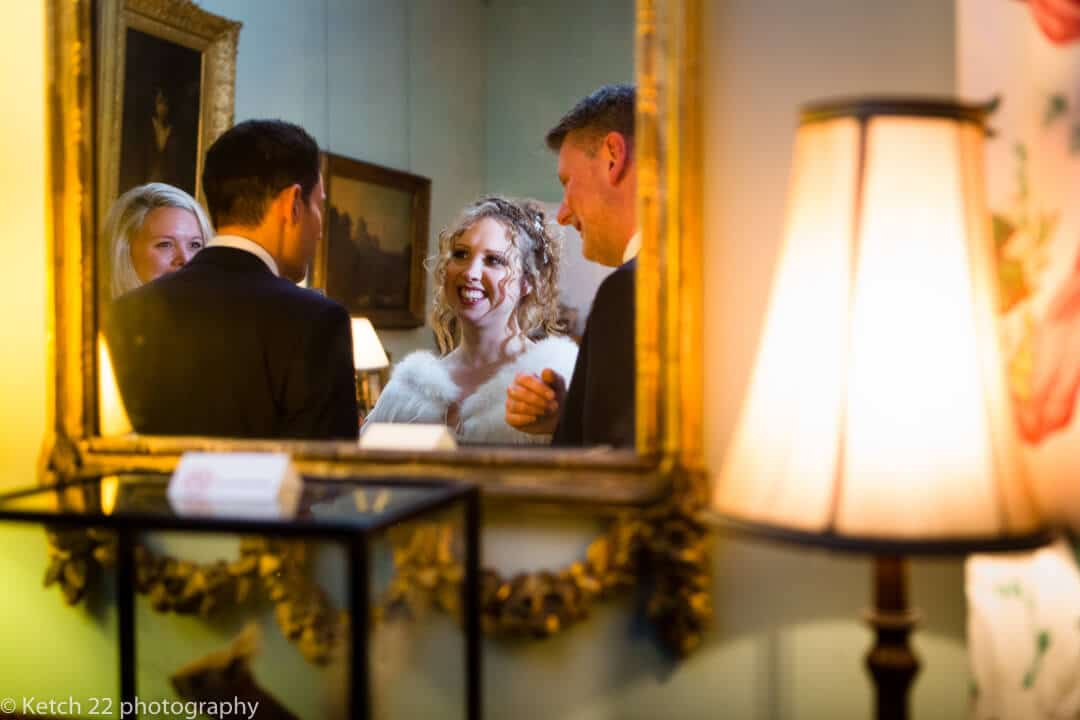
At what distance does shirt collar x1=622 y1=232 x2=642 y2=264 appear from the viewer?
1.37 metres

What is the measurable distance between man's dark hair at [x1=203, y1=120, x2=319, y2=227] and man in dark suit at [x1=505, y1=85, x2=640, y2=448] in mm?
390

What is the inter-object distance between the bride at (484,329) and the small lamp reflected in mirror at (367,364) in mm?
18

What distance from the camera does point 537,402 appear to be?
4.72ft

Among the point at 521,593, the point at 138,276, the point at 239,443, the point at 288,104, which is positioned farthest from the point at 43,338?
the point at 521,593

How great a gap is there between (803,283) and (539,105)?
1.72ft

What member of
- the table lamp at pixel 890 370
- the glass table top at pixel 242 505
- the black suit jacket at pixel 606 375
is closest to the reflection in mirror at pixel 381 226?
the black suit jacket at pixel 606 375

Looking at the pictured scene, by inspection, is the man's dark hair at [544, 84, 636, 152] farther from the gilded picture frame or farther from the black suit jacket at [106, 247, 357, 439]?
the gilded picture frame

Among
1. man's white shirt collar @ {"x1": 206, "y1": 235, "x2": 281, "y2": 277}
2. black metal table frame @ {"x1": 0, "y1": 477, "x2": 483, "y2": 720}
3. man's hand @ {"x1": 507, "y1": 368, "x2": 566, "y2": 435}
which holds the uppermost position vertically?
man's white shirt collar @ {"x1": 206, "y1": 235, "x2": 281, "y2": 277}

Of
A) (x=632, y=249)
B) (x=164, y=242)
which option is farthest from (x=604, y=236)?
(x=164, y=242)

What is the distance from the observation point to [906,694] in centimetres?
104

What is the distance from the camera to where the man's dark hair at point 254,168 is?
1559mm

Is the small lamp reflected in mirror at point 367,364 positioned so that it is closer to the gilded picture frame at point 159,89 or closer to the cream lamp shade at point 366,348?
the cream lamp shade at point 366,348

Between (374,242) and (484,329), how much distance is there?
0.20m

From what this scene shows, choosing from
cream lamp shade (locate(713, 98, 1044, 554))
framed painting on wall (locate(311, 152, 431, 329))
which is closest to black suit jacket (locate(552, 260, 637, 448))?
framed painting on wall (locate(311, 152, 431, 329))
